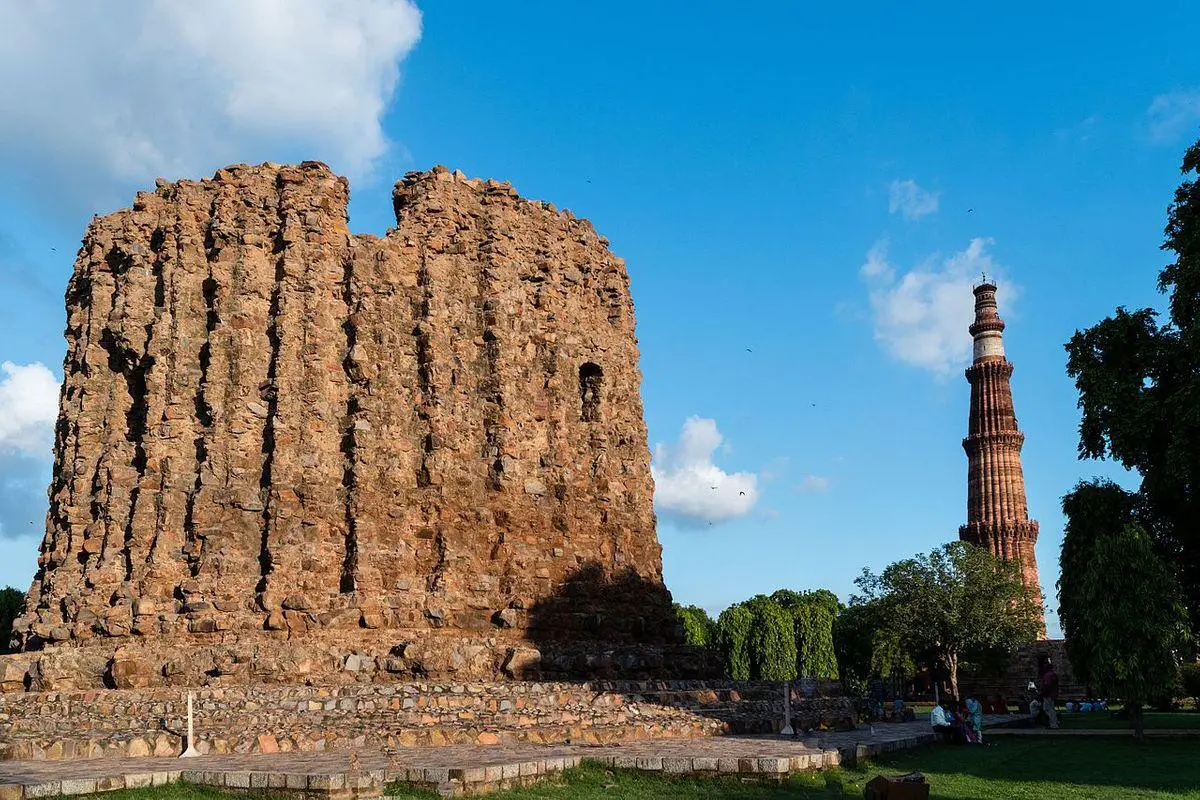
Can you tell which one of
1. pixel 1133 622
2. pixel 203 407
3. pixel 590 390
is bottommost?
pixel 1133 622

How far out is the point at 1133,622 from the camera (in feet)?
52.2

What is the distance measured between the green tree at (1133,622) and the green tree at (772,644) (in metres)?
27.7

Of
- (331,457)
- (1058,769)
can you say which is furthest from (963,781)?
(331,457)

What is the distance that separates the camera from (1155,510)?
1962cm

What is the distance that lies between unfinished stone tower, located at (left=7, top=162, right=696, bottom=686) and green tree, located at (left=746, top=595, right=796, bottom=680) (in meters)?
24.8

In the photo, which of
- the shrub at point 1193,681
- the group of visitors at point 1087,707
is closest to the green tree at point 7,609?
the group of visitors at point 1087,707

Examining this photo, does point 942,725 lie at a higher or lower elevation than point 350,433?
lower

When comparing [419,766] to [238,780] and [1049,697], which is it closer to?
[238,780]

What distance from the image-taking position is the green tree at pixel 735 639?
44.1 m

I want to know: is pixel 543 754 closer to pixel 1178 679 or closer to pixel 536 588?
pixel 536 588

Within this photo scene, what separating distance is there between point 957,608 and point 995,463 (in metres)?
12.6

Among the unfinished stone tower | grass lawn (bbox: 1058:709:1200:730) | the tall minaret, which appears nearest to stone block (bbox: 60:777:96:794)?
the unfinished stone tower

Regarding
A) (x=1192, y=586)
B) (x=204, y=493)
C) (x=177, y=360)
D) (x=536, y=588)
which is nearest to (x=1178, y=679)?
(x=1192, y=586)

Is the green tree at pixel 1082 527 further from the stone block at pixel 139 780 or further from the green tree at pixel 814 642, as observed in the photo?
the green tree at pixel 814 642
